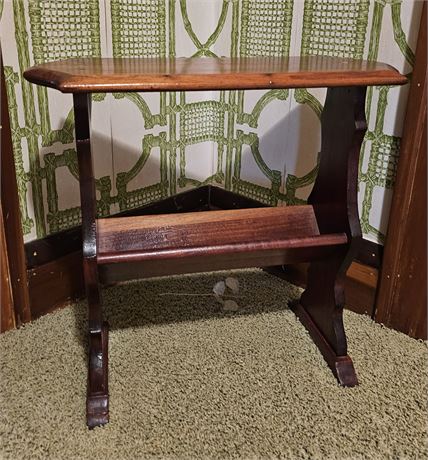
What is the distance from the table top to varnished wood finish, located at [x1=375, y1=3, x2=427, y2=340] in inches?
6.8

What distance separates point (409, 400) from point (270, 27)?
42.8 inches

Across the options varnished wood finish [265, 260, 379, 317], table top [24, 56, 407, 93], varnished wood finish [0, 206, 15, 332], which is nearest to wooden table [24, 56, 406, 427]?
table top [24, 56, 407, 93]

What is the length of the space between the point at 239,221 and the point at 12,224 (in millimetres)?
564

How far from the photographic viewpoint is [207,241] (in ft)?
4.19

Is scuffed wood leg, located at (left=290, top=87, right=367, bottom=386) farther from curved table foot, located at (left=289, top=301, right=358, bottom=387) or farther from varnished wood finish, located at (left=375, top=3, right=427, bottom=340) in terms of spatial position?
varnished wood finish, located at (left=375, top=3, right=427, bottom=340)

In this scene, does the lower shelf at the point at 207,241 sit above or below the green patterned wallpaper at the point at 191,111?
below

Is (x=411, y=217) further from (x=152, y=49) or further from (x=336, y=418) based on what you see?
(x=152, y=49)

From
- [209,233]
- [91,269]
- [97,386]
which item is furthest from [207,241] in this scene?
[97,386]

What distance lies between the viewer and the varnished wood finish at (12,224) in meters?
1.26

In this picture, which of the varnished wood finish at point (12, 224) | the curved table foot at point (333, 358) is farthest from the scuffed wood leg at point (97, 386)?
the curved table foot at point (333, 358)

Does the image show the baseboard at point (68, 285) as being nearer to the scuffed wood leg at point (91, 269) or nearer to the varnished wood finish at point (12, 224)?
the varnished wood finish at point (12, 224)

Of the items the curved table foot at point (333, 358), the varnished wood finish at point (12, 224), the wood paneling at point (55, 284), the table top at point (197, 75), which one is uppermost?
the table top at point (197, 75)

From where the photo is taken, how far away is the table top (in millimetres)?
928

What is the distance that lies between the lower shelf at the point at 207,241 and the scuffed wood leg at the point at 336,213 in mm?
43
